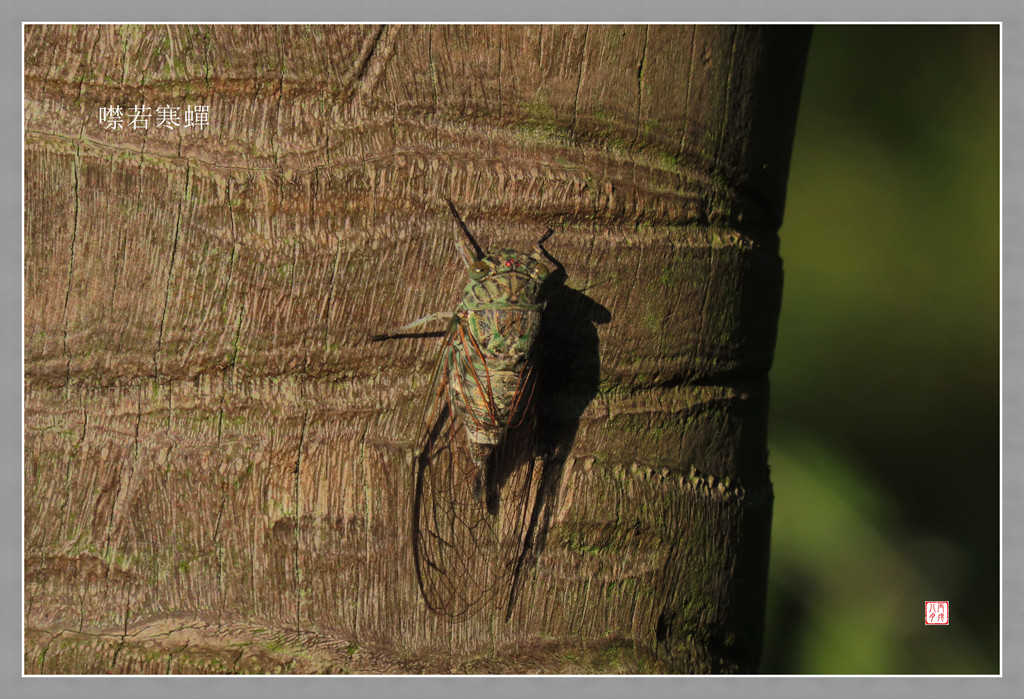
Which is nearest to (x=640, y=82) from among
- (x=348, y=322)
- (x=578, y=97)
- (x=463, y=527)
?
(x=578, y=97)

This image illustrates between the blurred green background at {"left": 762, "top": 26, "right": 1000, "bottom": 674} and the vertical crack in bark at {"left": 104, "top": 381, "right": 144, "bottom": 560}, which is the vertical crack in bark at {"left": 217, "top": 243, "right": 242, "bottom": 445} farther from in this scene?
the blurred green background at {"left": 762, "top": 26, "right": 1000, "bottom": 674}

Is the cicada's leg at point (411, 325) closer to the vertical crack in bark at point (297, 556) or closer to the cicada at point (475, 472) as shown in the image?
the cicada at point (475, 472)

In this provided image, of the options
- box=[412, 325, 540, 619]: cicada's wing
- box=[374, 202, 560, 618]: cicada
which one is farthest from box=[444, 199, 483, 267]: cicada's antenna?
box=[412, 325, 540, 619]: cicada's wing

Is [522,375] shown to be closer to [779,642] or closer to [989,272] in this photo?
[779,642]

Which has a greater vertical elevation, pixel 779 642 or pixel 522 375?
pixel 522 375

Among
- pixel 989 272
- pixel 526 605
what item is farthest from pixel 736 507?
→ pixel 989 272

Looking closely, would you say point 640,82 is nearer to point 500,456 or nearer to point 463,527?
point 500,456

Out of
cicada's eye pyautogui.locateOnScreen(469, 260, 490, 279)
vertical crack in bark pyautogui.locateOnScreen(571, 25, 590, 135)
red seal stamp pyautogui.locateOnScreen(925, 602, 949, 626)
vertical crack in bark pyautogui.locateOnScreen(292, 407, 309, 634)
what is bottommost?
red seal stamp pyautogui.locateOnScreen(925, 602, 949, 626)
